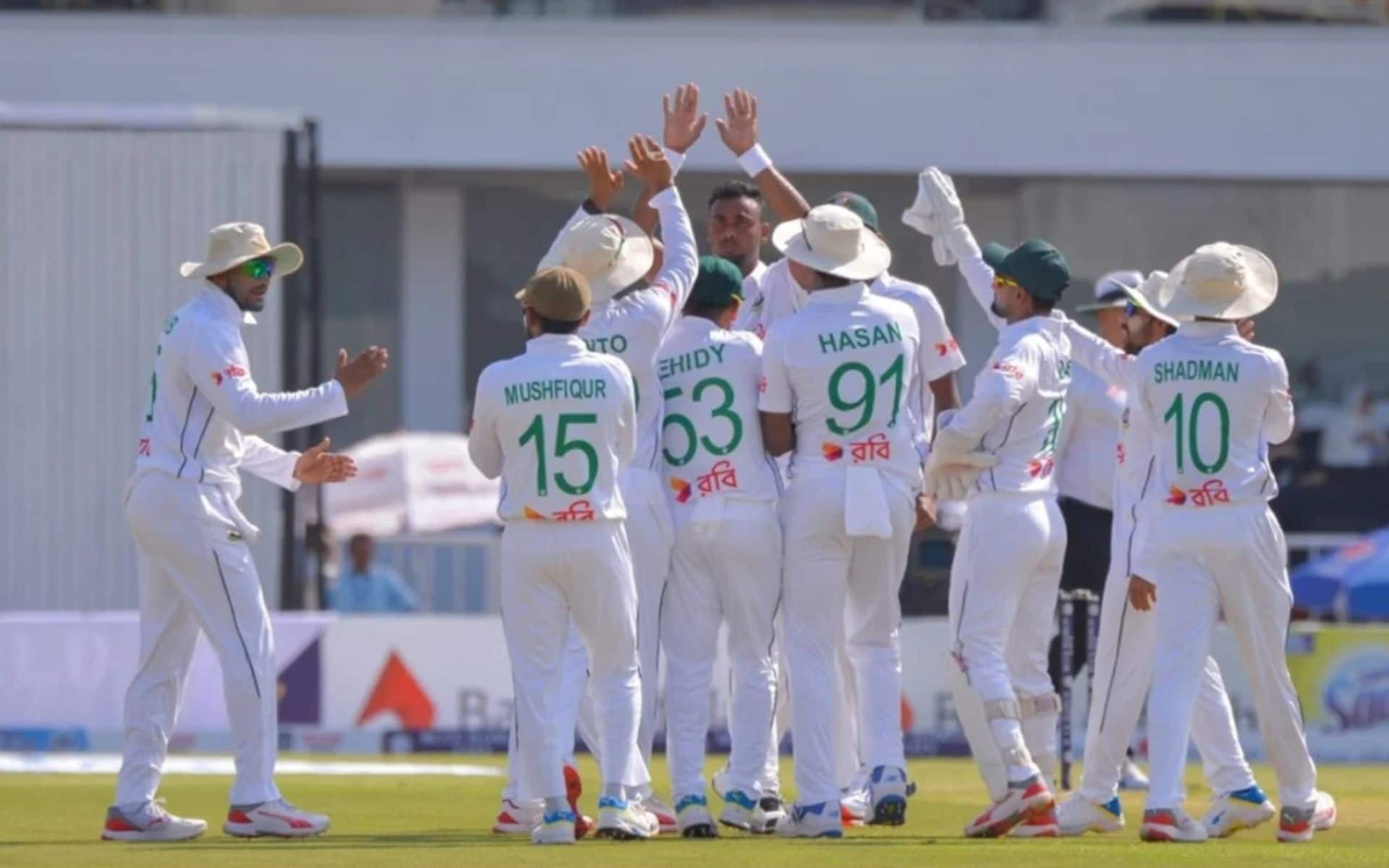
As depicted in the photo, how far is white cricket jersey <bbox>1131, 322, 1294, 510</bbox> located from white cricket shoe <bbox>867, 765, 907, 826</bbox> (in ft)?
4.82

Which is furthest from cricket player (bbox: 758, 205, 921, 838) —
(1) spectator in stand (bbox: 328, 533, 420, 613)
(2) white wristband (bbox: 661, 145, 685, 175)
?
(1) spectator in stand (bbox: 328, 533, 420, 613)

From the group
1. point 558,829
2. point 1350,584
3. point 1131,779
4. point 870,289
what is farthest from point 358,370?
point 1350,584

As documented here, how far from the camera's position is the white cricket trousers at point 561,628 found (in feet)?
32.4

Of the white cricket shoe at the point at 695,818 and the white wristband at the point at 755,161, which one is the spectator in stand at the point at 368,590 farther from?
the white cricket shoe at the point at 695,818

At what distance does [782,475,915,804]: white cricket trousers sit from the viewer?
10.4 meters

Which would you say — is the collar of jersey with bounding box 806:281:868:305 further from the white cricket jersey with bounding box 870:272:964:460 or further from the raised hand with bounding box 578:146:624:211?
the raised hand with bounding box 578:146:624:211

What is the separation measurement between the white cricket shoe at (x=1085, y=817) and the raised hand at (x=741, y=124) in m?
3.03

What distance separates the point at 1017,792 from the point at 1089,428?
3.52 m

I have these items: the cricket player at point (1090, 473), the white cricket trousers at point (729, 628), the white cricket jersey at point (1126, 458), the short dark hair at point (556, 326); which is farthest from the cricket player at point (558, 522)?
the cricket player at point (1090, 473)

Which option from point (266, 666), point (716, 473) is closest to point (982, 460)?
point (716, 473)

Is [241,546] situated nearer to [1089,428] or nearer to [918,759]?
[1089,428]

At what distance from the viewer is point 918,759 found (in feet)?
58.9

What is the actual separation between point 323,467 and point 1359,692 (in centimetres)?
946

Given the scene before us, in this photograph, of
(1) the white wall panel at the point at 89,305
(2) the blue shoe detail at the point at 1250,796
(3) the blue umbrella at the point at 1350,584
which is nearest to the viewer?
(2) the blue shoe detail at the point at 1250,796
